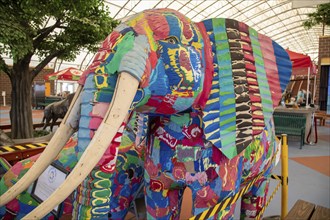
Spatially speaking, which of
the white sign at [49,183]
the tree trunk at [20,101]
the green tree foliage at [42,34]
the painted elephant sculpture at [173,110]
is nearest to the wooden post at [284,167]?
the painted elephant sculpture at [173,110]

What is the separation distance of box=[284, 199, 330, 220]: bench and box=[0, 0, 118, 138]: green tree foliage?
341 cm

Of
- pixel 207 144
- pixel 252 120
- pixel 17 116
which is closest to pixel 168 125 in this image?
pixel 207 144

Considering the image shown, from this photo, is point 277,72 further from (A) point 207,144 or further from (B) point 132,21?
(B) point 132,21

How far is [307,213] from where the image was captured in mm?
1861

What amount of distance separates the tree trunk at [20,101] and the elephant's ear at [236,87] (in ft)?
15.0

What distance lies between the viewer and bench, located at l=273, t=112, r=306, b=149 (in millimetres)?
5991

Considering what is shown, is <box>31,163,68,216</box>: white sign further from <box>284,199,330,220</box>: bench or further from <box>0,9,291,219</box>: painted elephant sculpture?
<box>284,199,330,220</box>: bench

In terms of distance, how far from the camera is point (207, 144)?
3.44 ft

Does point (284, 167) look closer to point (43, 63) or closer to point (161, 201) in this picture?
point (161, 201)

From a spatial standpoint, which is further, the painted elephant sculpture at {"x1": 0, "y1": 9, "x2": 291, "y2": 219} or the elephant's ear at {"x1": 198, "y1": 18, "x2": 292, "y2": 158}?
the elephant's ear at {"x1": 198, "y1": 18, "x2": 292, "y2": 158}

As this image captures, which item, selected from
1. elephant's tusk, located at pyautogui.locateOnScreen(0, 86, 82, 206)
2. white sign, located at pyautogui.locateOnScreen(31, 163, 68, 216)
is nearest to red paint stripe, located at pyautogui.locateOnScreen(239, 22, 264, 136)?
elephant's tusk, located at pyautogui.locateOnScreen(0, 86, 82, 206)

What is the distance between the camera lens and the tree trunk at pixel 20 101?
486 centimetres

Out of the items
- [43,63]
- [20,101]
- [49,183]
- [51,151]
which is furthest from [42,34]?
[51,151]

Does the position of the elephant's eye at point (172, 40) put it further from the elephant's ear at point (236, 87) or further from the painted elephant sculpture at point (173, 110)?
the elephant's ear at point (236, 87)
